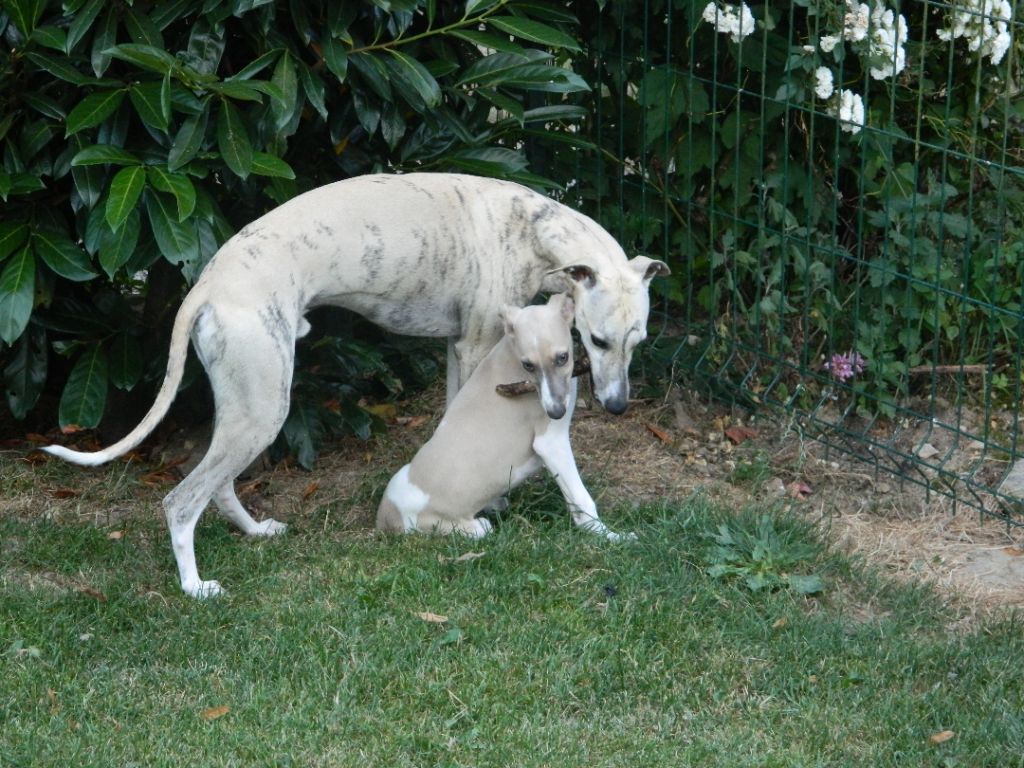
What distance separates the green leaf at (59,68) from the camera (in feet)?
16.1

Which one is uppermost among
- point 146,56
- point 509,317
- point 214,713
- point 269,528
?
point 146,56

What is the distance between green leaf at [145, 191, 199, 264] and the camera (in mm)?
4855

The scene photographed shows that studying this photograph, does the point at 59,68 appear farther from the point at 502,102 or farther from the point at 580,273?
the point at 580,273

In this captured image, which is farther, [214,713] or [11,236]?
[11,236]

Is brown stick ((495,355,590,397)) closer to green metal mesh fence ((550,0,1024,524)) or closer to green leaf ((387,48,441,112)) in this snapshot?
green leaf ((387,48,441,112))

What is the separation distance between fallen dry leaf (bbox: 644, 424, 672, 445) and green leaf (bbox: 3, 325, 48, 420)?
2.50 metres

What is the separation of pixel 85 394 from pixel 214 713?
1.94 meters

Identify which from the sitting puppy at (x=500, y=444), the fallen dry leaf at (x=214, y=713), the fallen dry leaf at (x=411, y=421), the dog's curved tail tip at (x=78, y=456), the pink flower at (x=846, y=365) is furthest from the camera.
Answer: the fallen dry leaf at (x=411, y=421)

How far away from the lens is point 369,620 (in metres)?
4.51

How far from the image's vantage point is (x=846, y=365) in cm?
592

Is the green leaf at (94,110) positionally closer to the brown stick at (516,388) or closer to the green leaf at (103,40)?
the green leaf at (103,40)

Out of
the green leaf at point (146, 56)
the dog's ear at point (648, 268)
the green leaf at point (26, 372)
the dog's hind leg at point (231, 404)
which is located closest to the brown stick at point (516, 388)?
the dog's ear at point (648, 268)

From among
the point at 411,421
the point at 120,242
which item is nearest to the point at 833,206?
the point at 411,421

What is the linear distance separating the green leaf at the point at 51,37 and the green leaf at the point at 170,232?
58cm
